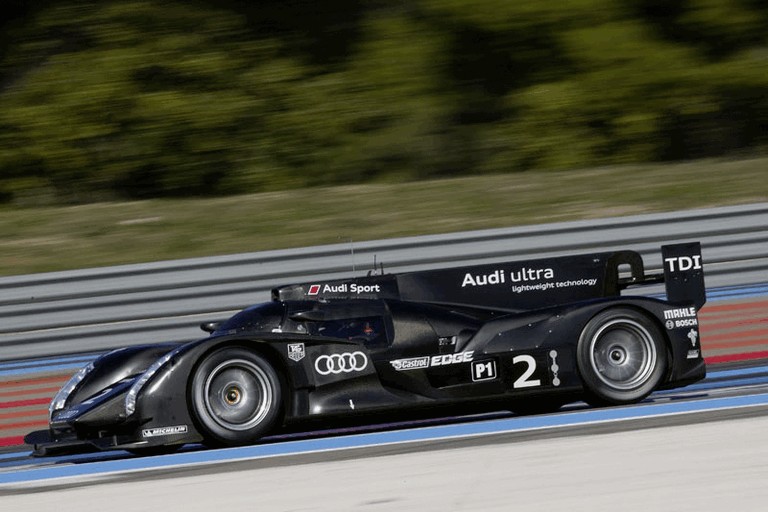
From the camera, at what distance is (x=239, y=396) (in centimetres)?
607

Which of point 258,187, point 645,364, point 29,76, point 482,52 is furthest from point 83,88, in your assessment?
point 645,364

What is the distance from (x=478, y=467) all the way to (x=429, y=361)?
50.4 inches

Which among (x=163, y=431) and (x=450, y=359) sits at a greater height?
(x=450, y=359)

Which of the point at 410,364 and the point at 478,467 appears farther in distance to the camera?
the point at 410,364

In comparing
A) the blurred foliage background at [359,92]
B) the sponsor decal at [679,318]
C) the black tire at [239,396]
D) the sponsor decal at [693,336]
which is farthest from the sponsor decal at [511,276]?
the blurred foliage background at [359,92]

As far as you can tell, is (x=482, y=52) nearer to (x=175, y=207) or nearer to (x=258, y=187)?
(x=258, y=187)

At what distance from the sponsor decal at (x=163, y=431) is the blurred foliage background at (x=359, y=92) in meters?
8.18

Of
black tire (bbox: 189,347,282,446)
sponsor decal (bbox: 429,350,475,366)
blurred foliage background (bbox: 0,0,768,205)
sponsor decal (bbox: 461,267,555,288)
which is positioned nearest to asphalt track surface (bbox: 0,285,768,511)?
black tire (bbox: 189,347,282,446)

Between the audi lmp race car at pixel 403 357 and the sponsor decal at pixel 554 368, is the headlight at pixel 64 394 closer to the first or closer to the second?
the audi lmp race car at pixel 403 357

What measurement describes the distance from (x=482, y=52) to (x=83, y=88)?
4840 mm

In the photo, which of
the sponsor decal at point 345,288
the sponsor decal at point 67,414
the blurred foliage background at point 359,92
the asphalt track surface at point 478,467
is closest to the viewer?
the asphalt track surface at point 478,467

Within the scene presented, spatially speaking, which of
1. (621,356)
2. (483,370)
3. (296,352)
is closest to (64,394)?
(296,352)

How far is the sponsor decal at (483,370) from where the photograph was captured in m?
6.26

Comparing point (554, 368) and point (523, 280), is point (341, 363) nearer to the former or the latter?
point (554, 368)
